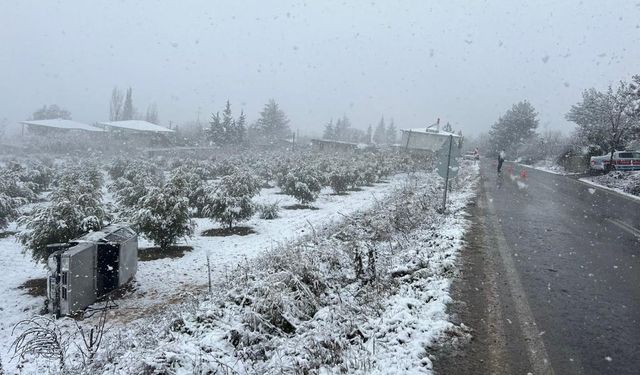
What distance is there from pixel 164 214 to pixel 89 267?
3.73 metres

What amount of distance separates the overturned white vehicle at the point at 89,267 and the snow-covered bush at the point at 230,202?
5.04 meters

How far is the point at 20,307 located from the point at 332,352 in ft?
24.7

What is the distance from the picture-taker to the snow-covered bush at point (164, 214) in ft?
37.4

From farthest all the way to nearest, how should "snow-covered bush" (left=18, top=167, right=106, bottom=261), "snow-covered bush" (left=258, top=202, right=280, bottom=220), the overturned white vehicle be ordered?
"snow-covered bush" (left=258, top=202, right=280, bottom=220) < "snow-covered bush" (left=18, top=167, right=106, bottom=261) < the overturned white vehicle

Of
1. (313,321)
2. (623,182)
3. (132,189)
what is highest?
(623,182)

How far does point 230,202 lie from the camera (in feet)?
48.0

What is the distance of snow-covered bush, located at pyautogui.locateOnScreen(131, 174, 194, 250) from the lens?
11391 mm

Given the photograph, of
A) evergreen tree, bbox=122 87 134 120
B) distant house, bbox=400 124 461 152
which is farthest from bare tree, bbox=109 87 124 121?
distant house, bbox=400 124 461 152

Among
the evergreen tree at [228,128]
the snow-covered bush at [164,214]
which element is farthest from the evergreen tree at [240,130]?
the snow-covered bush at [164,214]

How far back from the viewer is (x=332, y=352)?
418cm

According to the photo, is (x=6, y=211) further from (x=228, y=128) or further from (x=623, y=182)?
(x=228, y=128)

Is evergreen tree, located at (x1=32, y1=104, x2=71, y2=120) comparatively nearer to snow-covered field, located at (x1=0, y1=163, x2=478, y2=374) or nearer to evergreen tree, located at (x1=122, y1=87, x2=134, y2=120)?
evergreen tree, located at (x1=122, y1=87, x2=134, y2=120)

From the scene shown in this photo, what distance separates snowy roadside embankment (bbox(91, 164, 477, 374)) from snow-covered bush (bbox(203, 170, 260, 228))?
24.2 feet

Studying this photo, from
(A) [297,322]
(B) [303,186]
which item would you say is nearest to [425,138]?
(B) [303,186]
